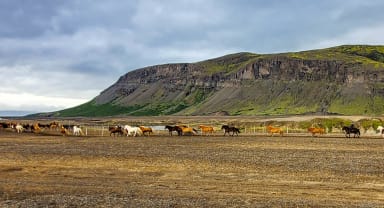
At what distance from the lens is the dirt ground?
53.1 feet

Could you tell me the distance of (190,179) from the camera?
2128 centimetres

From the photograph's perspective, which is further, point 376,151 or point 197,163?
point 376,151

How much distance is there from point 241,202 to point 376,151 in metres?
22.5

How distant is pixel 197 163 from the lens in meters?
26.9

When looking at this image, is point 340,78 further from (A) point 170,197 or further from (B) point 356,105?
(A) point 170,197

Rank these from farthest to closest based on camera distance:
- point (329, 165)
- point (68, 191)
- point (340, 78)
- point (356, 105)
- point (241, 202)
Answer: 1. point (340, 78)
2. point (356, 105)
3. point (329, 165)
4. point (68, 191)
5. point (241, 202)

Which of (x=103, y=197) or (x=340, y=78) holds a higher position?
(x=340, y=78)

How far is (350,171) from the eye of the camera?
2381cm

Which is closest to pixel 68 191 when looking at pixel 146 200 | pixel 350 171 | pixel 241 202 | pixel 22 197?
pixel 22 197

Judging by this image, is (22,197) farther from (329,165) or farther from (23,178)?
(329,165)

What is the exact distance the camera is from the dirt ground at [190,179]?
53.1ft

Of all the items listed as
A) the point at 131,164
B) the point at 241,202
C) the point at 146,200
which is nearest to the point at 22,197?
the point at 146,200

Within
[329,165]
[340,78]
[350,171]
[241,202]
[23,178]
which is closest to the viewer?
[241,202]

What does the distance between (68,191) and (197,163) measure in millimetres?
10087
